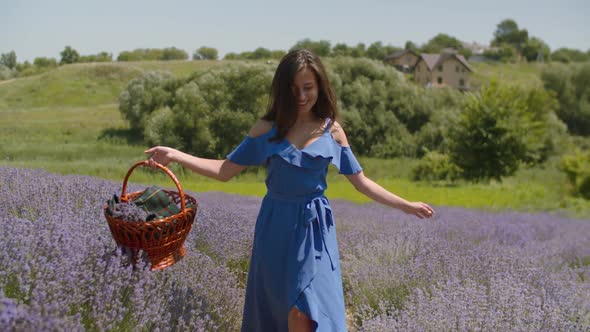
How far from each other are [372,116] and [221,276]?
1852 centimetres

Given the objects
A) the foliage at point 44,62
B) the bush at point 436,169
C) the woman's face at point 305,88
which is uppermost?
the foliage at point 44,62

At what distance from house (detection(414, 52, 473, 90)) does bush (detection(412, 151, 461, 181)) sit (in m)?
20.0

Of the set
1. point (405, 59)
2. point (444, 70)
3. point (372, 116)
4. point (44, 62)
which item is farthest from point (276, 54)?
point (444, 70)

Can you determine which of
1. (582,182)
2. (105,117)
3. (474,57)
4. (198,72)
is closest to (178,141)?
(198,72)

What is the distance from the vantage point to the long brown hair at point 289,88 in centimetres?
212

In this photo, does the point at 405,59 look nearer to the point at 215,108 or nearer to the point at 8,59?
the point at 215,108

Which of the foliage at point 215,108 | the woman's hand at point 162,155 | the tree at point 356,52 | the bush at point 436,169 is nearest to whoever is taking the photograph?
the woman's hand at point 162,155

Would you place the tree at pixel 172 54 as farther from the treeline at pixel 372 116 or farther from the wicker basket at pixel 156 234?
the wicker basket at pixel 156 234

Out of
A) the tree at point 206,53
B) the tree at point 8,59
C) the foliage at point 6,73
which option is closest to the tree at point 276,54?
the tree at point 206,53

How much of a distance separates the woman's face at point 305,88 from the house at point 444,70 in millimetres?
36512

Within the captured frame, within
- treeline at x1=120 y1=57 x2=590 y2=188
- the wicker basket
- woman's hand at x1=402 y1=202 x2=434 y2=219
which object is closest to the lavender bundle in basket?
the wicker basket

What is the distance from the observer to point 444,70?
39344mm

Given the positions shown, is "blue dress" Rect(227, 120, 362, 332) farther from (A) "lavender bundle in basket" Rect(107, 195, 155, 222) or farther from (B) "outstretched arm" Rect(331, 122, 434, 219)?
(A) "lavender bundle in basket" Rect(107, 195, 155, 222)

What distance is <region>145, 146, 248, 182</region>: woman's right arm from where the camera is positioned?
2119 mm
